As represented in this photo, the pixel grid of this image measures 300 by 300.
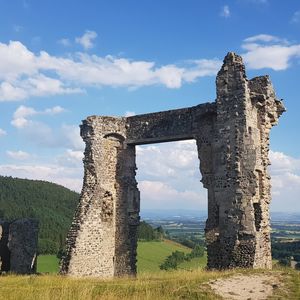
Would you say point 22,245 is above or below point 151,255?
above

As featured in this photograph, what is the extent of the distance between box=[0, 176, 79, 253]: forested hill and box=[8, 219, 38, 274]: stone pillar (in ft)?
73.0

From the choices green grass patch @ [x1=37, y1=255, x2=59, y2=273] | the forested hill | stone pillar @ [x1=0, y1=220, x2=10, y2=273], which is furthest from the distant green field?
stone pillar @ [x1=0, y1=220, x2=10, y2=273]

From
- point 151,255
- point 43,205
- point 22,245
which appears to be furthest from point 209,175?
point 43,205

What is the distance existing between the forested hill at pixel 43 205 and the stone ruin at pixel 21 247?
21.9 meters

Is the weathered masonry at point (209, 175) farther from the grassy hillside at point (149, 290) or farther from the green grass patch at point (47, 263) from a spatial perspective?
the green grass patch at point (47, 263)

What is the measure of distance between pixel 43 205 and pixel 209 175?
1793 inches

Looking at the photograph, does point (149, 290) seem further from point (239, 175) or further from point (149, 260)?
point (149, 260)

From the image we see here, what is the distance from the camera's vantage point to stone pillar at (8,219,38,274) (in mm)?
17312

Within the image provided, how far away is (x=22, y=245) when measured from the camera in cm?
1741

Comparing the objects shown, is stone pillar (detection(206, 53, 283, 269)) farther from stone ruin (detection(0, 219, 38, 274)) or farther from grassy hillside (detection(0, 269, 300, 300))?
stone ruin (detection(0, 219, 38, 274))

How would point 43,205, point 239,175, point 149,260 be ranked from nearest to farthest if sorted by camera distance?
1. point 239,175
2. point 149,260
3. point 43,205

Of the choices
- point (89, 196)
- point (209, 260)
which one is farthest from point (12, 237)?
point (209, 260)

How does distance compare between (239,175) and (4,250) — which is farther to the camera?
(4,250)

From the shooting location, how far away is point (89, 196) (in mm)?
16562
